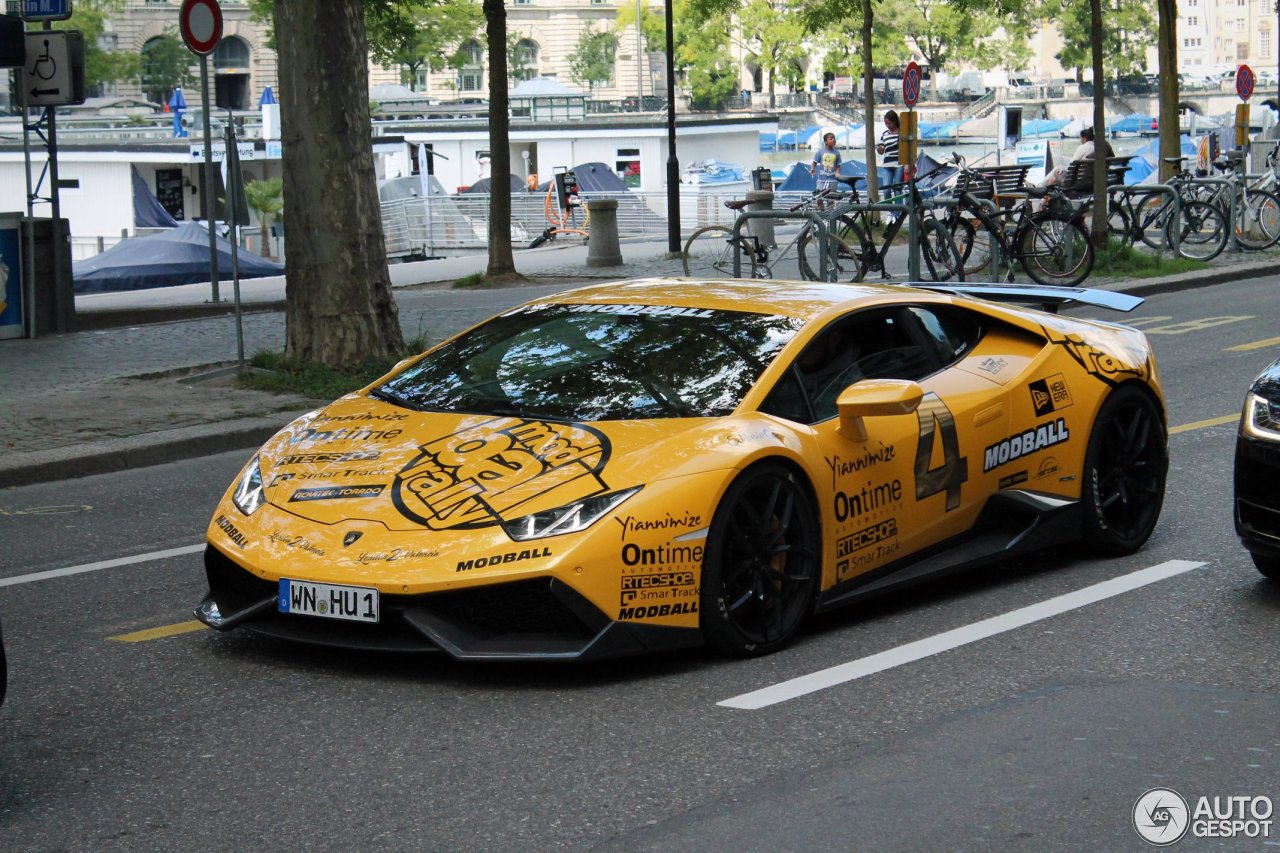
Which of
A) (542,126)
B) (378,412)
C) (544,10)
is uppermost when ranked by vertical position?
(544,10)

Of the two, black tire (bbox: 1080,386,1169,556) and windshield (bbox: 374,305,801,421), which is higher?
windshield (bbox: 374,305,801,421)

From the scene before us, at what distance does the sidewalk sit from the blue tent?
23.8 ft

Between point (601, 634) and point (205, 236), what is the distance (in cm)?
3008

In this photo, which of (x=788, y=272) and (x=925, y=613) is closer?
(x=925, y=613)

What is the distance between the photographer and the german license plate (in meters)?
5.27

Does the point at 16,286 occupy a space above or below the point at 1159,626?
above

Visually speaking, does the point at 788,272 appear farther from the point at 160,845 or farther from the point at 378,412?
the point at 160,845

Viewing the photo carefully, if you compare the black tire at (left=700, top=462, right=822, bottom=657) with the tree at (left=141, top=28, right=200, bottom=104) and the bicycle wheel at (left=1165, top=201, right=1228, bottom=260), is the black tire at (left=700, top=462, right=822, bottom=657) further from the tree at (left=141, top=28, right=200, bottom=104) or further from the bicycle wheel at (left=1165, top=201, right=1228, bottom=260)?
the tree at (left=141, top=28, right=200, bottom=104)

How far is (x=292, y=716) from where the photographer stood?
203 inches

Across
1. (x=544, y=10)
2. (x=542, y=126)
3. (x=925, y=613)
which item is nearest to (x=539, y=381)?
(x=925, y=613)

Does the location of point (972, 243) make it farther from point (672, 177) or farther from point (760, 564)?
point (760, 564)

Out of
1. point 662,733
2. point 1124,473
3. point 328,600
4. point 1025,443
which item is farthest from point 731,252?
point 662,733

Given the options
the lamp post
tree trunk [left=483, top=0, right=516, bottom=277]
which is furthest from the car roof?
the lamp post

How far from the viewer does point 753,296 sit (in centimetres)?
670
